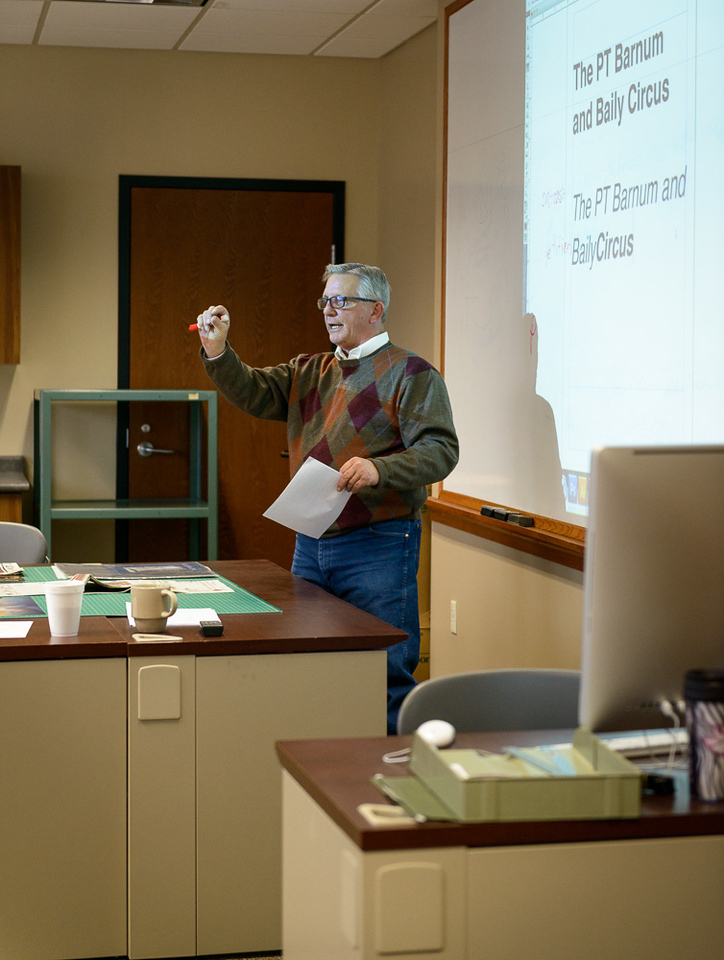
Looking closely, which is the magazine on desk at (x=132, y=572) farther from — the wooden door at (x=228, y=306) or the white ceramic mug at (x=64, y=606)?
the wooden door at (x=228, y=306)

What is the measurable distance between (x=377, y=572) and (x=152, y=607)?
0.86 m

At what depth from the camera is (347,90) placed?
5.66m

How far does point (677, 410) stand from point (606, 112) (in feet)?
2.86

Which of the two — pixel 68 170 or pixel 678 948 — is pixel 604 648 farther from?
pixel 68 170

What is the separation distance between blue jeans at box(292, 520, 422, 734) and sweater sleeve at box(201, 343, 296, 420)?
1.51 ft

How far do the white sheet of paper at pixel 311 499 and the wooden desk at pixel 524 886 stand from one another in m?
1.63

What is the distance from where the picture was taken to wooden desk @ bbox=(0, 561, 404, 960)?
245 cm

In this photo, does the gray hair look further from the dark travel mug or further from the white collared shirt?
the dark travel mug

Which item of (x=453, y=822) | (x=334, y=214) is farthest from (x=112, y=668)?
(x=334, y=214)

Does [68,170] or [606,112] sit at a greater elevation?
[68,170]

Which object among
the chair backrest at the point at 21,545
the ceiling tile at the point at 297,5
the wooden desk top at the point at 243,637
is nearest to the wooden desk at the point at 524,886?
the wooden desk top at the point at 243,637

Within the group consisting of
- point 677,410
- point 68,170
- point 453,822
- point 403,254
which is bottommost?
point 453,822

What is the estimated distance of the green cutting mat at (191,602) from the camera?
281cm

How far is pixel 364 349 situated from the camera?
11.0 feet
